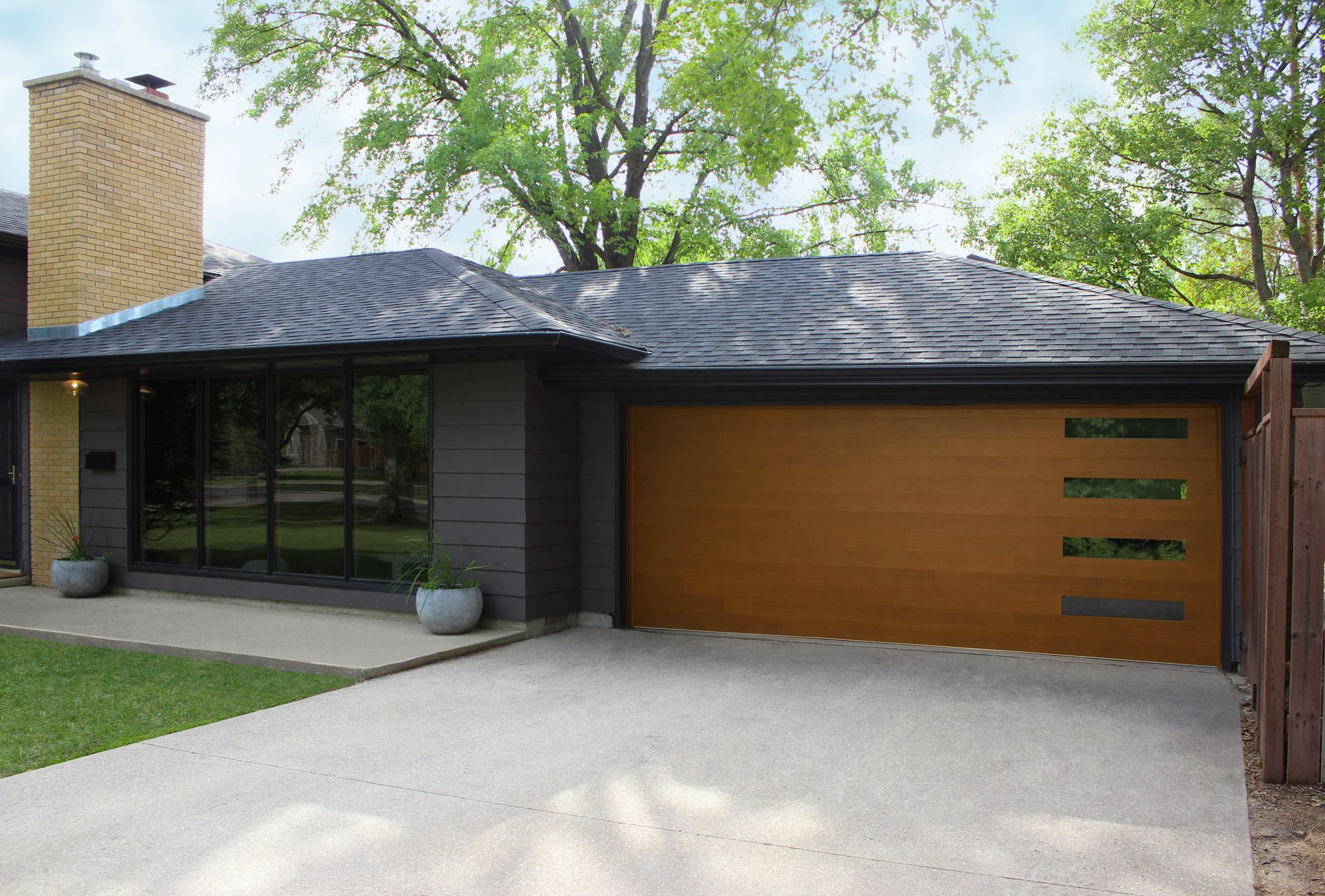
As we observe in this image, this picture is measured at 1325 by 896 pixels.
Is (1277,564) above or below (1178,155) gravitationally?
below

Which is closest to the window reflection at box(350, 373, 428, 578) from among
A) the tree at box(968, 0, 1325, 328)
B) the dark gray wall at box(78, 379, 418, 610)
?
the dark gray wall at box(78, 379, 418, 610)

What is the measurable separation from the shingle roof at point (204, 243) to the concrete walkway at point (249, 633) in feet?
13.9

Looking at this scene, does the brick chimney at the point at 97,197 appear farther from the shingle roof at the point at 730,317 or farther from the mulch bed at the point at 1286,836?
the mulch bed at the point at 1286,836

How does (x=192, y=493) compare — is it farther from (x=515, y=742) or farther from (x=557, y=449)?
(x=515, y=742)

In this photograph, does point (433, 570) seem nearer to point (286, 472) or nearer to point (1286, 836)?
point (286, 472)

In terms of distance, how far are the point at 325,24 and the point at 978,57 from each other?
14533mm

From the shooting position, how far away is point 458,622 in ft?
24.3

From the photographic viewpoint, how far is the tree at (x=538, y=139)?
63.6 ft

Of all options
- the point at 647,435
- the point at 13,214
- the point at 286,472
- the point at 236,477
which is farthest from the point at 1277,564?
the point at 13,214

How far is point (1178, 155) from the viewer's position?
54.5 ft

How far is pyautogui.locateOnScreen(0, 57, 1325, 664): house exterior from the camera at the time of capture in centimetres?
706

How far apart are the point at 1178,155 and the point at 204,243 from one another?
51.9 ft

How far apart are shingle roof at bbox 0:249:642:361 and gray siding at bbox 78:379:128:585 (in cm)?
65

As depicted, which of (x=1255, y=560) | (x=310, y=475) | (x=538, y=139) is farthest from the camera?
(x=538, y=139)
